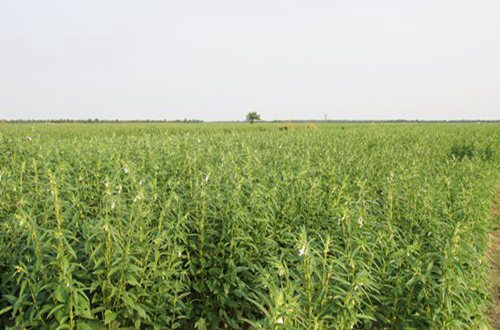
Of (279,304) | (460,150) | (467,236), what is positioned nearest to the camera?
(279,304)

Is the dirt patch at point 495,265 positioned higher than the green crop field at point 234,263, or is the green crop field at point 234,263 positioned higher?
the green crop field at point 234,263

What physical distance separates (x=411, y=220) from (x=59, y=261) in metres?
4.18

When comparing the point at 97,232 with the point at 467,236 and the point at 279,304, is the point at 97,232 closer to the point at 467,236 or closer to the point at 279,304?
the point at 279,304

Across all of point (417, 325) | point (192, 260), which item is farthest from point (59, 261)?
point (417, 325)

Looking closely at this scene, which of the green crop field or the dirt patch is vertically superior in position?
the green crop field

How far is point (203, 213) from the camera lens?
3900mm

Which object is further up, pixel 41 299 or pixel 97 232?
pixel 97 232

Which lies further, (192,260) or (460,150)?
(460,150)

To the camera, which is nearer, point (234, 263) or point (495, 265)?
point (234, 263)

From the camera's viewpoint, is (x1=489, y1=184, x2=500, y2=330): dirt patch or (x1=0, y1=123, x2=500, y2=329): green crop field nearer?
(x1=0, y1=123, x2=500, y2=329): green crop field

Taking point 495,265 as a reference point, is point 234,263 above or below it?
above

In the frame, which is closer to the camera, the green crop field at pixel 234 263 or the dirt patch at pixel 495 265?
the green crop field at pixel 234 263

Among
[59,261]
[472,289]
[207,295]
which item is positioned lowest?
[207,295]

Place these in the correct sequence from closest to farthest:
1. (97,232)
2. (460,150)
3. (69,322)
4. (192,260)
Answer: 1. (69,322)
2. (97,232)
3. (192,260)
4. (460,150)
